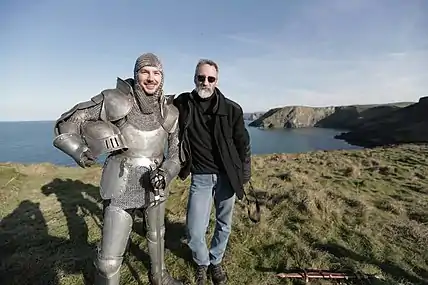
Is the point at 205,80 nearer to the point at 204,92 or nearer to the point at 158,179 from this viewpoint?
the point at 204,92

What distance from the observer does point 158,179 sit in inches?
121

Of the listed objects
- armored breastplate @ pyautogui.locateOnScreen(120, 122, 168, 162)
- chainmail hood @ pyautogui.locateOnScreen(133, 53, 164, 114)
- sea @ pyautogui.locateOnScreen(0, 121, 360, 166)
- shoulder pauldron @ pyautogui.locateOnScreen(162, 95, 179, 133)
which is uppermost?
chainmail hood @ pyautogui.locateOnScreen(133, 53, 164, 114)

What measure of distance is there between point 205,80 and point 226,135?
2.34 feet

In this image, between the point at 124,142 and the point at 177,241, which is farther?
the point at 177,241

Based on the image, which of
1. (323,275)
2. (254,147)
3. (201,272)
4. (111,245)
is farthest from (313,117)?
(111,245)

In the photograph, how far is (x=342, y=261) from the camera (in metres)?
4.77

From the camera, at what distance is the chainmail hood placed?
3.04 m

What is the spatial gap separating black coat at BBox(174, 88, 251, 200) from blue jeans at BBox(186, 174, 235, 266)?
6.5 inches

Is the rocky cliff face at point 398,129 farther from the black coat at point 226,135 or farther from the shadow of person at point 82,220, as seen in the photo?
the black coat at point 226,135

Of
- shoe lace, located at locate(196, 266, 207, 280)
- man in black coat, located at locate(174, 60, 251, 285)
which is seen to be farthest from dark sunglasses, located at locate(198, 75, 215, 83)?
shoe lace, located at locate(196, 266, 207, 280)

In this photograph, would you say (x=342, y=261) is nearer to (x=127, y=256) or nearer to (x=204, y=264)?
(x=204, y=264)

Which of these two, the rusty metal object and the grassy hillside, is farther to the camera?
the grassy hillside

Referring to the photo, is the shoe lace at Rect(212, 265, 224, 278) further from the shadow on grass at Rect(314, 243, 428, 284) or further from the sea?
the sea

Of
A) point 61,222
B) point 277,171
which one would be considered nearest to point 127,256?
point 61,222
